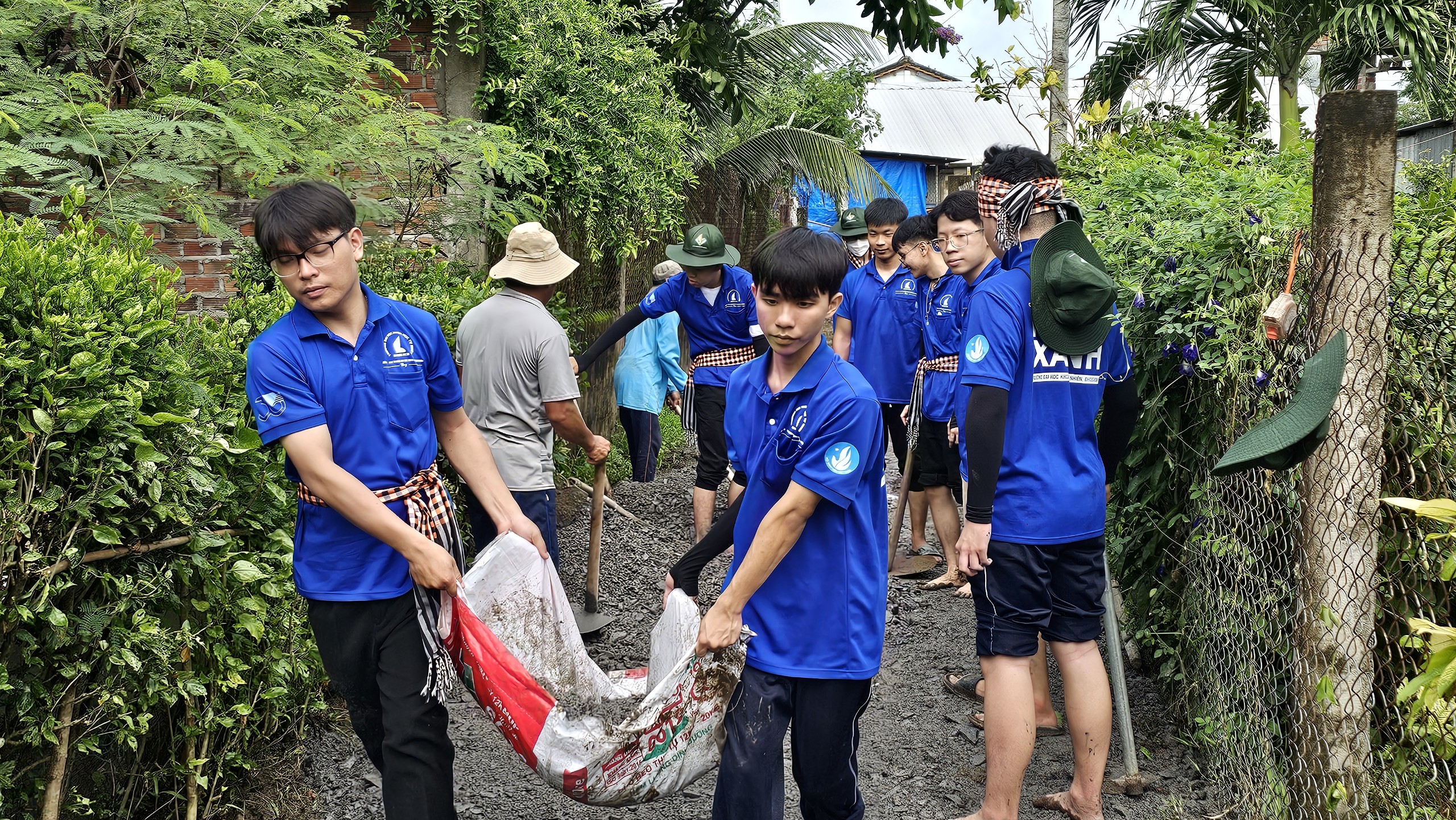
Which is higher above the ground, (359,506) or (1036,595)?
(359,506)

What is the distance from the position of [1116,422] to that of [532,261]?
8.12 ft

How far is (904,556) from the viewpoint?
6.55m

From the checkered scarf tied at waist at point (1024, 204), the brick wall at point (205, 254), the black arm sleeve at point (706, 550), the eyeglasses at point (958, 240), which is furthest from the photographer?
the brick wall at point (205, 254)

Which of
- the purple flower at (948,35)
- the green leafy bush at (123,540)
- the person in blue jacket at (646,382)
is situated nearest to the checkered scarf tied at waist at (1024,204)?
the green leafy bush at (123,540)

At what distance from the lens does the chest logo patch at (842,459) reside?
102 inches

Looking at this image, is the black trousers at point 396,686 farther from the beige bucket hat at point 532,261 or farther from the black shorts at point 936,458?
the black shorts at point 936,458

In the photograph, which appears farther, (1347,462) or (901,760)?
(901,760)

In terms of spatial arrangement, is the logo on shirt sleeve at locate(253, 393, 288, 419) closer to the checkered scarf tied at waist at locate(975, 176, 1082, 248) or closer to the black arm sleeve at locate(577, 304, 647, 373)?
the checkered scarf tied at waist at locate(975, 176, 1082, 248)

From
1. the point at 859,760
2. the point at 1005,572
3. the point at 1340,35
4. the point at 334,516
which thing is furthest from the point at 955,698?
the point at 1340,35

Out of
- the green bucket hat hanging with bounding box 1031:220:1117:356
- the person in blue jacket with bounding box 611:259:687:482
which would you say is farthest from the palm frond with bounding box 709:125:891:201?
the green bucket hat hanging with bounding box 1031:220:1117:356

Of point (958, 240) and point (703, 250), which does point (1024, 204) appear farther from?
point (703, 250)

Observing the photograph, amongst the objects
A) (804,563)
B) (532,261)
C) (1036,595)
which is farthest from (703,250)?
(804,563)

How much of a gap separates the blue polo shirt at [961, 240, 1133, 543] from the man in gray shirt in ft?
6.12

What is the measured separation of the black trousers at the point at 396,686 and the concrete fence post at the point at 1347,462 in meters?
2.42
